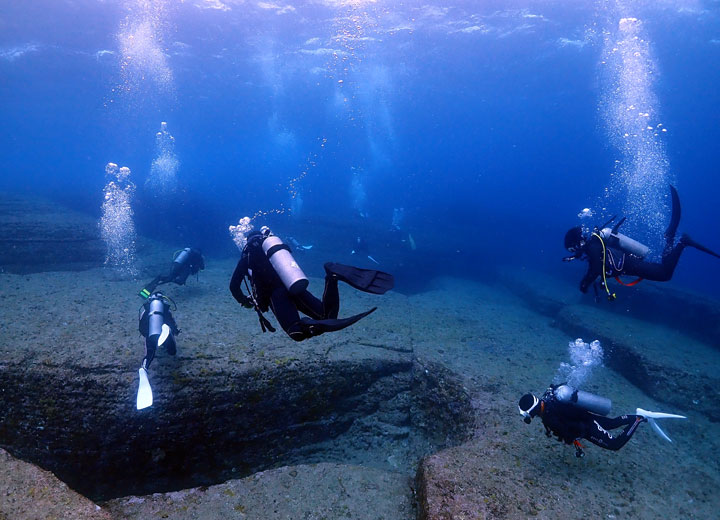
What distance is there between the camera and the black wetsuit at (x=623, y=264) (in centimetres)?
546

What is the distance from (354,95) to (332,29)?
21.5 meters

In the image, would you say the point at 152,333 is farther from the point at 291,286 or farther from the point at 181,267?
the point at 181,267

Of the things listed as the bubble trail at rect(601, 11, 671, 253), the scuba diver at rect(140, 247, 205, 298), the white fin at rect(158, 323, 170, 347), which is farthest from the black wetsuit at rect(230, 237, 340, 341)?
the bubble trail at rect(601, 11, 671, 253)

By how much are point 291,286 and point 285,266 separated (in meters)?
0.26

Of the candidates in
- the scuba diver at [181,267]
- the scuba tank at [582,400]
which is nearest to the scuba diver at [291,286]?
the scuba tank at [582,400]

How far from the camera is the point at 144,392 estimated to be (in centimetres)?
462

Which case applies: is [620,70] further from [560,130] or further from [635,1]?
[560,130]

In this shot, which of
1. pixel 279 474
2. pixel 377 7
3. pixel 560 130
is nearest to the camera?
pixel 279 474

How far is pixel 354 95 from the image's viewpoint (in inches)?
1779

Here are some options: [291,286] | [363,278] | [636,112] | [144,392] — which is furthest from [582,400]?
[636,112]

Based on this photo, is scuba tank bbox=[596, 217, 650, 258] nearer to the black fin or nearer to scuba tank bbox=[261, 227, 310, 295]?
the black fin

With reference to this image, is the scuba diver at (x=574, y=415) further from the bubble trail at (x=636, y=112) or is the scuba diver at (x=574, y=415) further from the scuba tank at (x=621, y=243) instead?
the bubble trail at (x=636, y=112)

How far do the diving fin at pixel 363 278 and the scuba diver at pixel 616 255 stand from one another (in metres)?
3.77

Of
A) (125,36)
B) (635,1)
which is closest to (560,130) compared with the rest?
(635,1)
